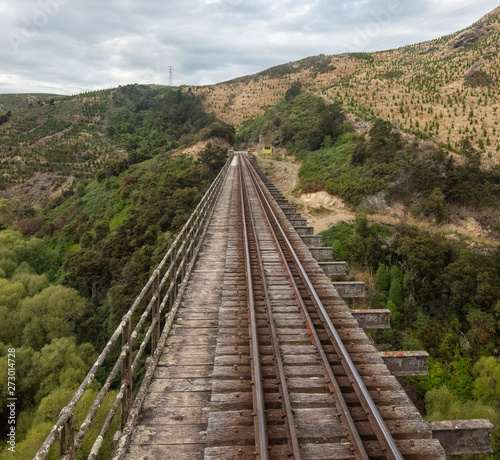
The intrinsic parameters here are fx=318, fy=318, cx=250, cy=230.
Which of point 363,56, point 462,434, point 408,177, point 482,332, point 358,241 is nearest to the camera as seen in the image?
point 462,434

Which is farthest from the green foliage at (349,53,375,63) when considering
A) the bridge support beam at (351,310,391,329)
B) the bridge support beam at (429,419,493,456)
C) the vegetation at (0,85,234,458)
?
the bridge support beam at (429,419,493,456)

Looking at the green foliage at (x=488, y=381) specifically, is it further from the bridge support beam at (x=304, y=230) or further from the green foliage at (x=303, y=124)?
the green foliage at (x=303, y=124)

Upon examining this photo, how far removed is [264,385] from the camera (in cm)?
443

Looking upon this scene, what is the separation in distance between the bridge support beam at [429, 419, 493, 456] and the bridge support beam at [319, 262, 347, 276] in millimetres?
5338

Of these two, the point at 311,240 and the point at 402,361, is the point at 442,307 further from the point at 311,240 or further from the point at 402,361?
the point at 402,361

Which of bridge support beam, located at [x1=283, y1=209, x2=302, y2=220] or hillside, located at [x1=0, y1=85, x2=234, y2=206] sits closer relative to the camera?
bridge support beam, located at [x1=283, y1=209, x2=302, y2=220]

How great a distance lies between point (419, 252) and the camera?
13.5 m

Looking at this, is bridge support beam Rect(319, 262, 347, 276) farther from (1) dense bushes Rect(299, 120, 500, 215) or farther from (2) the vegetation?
(1) dense bushes Rect(299, 120, 500, 215)

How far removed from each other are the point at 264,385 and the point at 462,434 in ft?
7.94

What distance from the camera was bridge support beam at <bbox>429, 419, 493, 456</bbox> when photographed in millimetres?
3725

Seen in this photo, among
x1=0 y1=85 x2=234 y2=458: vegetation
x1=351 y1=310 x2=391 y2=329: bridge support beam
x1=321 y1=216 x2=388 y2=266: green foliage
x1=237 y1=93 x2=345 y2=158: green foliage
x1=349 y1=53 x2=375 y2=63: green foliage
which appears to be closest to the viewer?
x1=351 y1=310 x2=391 y2=329: bridge support beam

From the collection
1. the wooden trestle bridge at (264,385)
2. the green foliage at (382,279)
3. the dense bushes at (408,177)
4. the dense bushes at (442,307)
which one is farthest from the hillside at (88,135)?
the wooden trestle bridge at (264,385)

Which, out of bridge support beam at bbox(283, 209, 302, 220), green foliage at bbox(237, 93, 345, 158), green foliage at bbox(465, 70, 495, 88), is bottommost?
bridge support beam at bbox(283, 209, 302, 220)

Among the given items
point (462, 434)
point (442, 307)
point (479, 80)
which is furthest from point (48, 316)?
point (479, 80)
